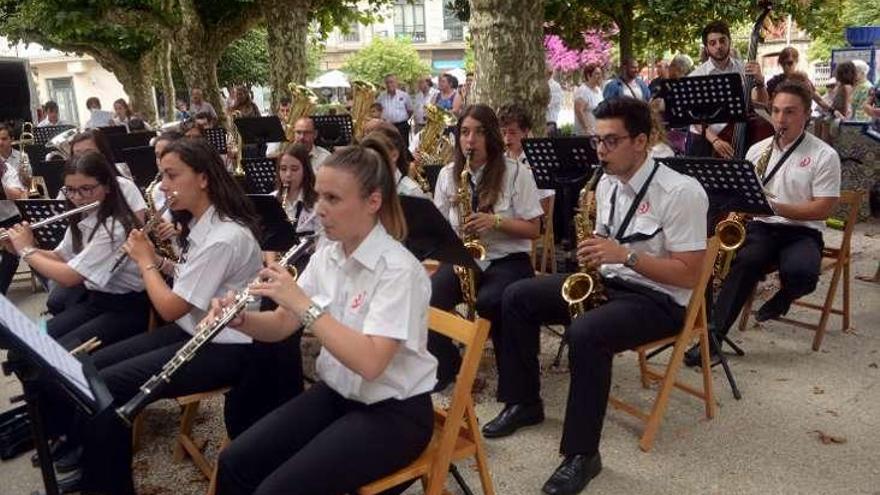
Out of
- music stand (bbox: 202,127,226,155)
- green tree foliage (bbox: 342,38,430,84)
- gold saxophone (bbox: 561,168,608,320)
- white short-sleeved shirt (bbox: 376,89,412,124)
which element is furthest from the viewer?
green tree foliage (bbox: 342,38,430,84)

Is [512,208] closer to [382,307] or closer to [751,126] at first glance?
[382,307]

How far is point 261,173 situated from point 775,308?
12.4 ft

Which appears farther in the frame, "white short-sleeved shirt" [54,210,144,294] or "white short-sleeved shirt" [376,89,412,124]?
"white short-sleeved shirt" [376,89,412,124]

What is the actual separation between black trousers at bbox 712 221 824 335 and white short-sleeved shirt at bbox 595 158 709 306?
1.20m

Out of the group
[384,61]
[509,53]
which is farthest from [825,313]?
[384,61]

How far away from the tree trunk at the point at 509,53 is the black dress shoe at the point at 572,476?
4.21m

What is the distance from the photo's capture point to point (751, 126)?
6188 mm

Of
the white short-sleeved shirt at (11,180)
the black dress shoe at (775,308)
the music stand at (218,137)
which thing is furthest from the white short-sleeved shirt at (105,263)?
the music stand at (218,137)

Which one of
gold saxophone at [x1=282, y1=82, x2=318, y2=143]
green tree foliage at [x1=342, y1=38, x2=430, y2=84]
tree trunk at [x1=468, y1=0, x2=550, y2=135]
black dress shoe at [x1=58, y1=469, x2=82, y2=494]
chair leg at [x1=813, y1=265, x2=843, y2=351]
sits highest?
green tree foliage at [x1=342, y1=38, x2=430, y2=84]

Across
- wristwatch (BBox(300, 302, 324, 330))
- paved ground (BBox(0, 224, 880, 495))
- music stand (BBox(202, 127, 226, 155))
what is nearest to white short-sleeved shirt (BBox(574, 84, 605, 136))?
music stand (BBox(202, 127, 226, 155))

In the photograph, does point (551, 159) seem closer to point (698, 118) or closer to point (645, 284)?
point (698, 118)

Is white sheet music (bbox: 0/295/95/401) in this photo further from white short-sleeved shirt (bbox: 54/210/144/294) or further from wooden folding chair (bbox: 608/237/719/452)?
wooden folding chair (bbox: 608/237/719/452)

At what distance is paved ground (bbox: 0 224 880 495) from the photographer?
321 cm

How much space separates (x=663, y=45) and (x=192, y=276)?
1288 cm
